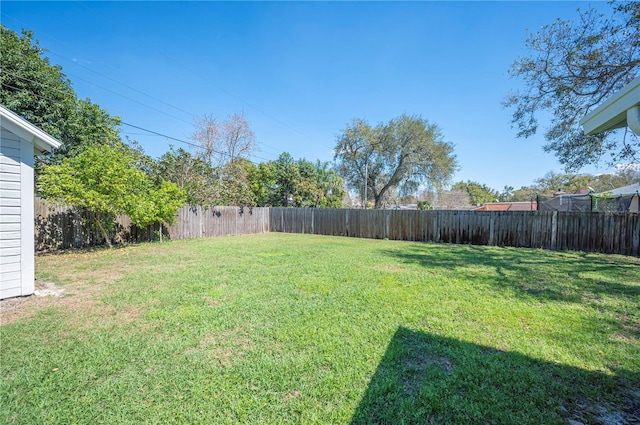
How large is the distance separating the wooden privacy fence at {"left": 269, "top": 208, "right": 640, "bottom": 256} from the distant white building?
1150cm

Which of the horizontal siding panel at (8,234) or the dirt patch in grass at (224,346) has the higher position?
the horizontal siding panel at (8,234)

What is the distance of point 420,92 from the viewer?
42.5ft

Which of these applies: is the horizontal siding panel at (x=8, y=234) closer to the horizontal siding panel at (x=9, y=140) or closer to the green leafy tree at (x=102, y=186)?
the horizontal siding panel at (x=9, y=140)

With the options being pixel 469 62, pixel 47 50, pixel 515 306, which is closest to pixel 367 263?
pixel 515 306

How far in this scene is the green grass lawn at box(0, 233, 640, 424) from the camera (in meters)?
1.78

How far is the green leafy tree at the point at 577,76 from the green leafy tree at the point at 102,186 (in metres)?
11.8

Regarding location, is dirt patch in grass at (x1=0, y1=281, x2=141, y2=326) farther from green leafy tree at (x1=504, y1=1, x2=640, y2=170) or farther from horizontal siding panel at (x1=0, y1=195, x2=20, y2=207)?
green leafy tree at (x1=504, y1=1, x2=640, y2=170)

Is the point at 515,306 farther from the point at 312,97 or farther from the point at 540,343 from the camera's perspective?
the point at 312,97

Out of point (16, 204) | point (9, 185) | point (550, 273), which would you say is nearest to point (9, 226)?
point (16, 204)

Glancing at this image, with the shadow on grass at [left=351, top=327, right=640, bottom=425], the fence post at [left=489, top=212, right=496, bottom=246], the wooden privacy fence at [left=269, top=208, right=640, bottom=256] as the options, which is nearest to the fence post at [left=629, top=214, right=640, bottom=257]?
the wooden privacy fence at [left=269, top=208, right=640, bottom=256]

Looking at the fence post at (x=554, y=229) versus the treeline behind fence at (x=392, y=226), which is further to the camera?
the fence post at (x=554, y=229)

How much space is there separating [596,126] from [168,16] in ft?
42.0

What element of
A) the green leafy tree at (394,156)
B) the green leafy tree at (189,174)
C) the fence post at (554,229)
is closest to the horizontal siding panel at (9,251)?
the green leafy tree at (189,174)

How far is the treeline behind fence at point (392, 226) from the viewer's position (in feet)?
26.5
